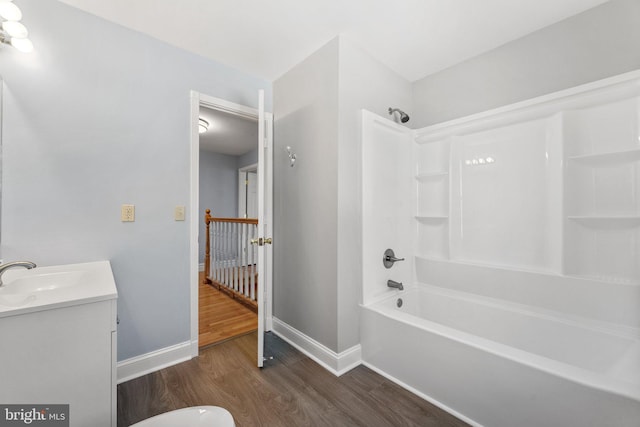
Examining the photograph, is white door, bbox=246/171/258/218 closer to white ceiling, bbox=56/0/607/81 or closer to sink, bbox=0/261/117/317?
white ceiling, bbox=56/0/607/81

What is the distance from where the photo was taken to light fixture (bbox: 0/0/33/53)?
1299 millimetres

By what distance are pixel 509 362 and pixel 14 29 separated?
3016 millimetres

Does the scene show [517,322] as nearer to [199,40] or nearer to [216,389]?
[216,389]

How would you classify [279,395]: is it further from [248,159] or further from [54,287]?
[248,159]

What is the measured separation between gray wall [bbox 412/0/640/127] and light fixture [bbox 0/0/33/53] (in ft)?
9.28

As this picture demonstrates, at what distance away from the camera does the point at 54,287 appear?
1357 mm

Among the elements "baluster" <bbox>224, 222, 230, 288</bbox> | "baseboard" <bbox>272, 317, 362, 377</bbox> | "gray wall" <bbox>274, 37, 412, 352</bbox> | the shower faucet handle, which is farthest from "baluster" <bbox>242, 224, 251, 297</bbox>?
the shower faucet handle

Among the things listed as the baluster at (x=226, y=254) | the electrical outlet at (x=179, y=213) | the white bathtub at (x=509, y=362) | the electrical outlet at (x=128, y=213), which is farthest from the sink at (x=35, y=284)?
the baluster at (x=226, y=254)

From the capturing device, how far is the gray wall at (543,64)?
5.30 feet

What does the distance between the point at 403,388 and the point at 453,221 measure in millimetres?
1369

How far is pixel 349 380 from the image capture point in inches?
72.0

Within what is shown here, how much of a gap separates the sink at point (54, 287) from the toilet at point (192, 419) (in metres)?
0.51

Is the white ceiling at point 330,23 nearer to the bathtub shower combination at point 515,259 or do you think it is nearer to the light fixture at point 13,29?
the light fixture at point 13,29

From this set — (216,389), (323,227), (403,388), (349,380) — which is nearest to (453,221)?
(323,227)
